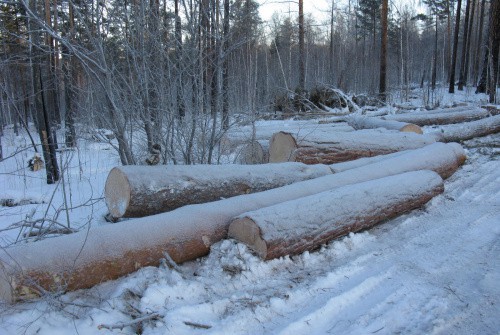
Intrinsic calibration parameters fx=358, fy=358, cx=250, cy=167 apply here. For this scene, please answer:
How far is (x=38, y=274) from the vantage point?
7.70 feet

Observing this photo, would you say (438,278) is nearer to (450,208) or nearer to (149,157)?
(450,208)

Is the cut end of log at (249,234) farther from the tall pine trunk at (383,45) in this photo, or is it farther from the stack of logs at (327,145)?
the tall pine trunk at (383,45)

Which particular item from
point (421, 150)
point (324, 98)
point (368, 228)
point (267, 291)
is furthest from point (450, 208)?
point (324, 98)

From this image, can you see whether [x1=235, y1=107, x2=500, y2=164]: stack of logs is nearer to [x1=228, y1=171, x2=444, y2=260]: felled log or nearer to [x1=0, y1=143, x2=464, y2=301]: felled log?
[x1=228, y1=171, x2=444, y2=260]: felled log

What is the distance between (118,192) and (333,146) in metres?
3.52

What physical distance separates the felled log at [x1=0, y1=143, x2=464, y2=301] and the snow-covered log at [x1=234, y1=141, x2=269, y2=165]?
2437mm

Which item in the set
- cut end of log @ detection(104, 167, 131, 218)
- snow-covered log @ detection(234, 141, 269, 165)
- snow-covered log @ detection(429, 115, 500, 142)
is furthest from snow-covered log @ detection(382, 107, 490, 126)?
cut end of log @ detection(104, 167, 131, 218)

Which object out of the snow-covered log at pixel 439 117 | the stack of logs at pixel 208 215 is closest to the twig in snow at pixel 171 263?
the stack of logs at pixel 208 215

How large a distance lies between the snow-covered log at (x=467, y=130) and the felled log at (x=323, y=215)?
13.4 ft

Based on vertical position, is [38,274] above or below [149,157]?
below

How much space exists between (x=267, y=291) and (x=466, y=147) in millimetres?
6623

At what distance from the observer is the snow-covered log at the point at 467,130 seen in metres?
7.66

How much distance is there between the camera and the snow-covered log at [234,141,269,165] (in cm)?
612

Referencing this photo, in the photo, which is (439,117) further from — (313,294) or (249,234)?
(313,294)
